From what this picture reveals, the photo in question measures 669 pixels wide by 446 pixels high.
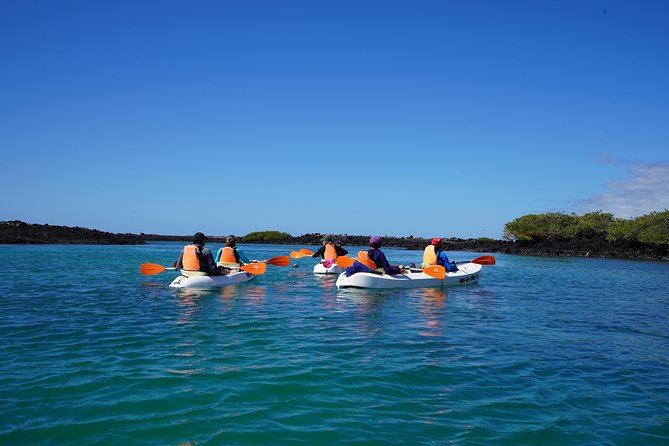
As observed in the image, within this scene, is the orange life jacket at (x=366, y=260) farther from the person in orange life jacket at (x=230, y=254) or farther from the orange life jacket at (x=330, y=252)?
the orange life jacket at (x=330, y=252)

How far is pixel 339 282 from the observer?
55.5 feet

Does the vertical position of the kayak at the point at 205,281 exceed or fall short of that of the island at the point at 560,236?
it falls short

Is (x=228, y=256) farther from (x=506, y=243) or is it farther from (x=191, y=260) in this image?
(x=506, y=243)

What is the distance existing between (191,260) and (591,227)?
6007cm

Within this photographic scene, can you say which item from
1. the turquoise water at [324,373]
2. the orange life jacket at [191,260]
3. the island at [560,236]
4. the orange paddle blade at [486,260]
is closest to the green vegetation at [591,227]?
the island at [560,236]

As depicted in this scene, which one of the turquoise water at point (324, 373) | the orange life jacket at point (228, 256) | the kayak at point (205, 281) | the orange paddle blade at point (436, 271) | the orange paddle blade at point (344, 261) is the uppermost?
the orange life jacket at point (228, 256)

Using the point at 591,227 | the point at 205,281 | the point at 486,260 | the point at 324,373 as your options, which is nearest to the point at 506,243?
the point at 591,227

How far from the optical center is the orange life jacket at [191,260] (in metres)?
16.1

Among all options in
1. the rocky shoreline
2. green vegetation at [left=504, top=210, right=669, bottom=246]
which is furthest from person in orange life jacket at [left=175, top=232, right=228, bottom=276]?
green vegetation at [left=504, top=210, right=669, bottom=246]

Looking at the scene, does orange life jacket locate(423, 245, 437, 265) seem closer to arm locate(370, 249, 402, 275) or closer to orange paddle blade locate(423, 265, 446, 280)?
orange paddle blade locate(423, 265, 446, 280)

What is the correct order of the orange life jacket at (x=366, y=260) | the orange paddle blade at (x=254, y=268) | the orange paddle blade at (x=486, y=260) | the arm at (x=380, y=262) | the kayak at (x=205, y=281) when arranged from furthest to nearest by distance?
the orange paddle blade at (x=486, y=260) → the orange paddle blade at (x=254, y=268) → the arm at (x=380, y=262) → the orange life jacket at (x=366, y=260) → the kayak at (x=205, y=281)

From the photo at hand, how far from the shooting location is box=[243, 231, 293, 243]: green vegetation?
92.7 meters

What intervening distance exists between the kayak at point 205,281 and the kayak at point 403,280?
381cm

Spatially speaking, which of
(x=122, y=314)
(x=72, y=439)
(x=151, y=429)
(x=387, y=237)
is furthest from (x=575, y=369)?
(x=387, y=237)
